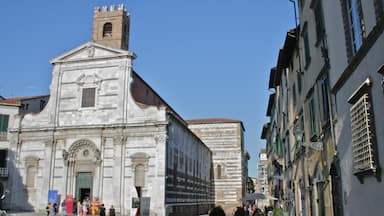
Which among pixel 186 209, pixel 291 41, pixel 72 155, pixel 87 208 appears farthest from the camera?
pixel 186 209

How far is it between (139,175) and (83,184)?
4.49 m

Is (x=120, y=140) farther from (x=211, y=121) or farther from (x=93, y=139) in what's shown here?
(x=211, y=121)

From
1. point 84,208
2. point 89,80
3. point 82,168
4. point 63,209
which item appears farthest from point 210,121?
point 63,209

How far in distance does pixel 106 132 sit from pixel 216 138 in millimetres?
26133

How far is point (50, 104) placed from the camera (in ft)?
101

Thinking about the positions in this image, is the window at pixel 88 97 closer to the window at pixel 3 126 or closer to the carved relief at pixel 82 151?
the carved relief at pixel 82 151

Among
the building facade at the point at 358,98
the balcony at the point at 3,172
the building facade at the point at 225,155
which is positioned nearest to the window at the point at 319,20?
the building facade at the point at 358,98

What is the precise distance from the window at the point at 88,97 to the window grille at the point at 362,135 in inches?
989

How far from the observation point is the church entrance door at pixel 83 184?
94.5ft

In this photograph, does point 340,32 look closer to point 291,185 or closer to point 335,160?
point 335,160

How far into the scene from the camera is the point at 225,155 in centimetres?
5238

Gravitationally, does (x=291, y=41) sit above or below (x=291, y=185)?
above

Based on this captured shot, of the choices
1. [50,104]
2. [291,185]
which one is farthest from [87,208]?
[291,185]

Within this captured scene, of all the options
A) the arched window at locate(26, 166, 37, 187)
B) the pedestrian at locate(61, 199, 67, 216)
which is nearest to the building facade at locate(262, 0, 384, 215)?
the pedestrian at locate(61, 199, 67, 216)
